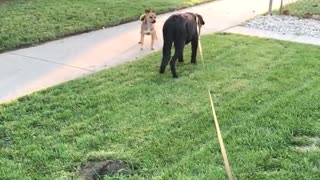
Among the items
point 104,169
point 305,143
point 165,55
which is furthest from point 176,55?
point 104,169

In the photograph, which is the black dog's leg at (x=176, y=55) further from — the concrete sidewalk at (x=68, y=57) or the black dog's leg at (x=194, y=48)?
the concrete sidewalk at (x=68, y=57)

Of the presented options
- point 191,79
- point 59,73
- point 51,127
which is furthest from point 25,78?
point 191,79

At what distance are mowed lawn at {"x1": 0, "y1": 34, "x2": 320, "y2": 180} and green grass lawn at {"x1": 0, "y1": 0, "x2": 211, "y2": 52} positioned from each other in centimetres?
216

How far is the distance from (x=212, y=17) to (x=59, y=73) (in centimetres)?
532

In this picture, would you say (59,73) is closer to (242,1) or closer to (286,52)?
(286,52)

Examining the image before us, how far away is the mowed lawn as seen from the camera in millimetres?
4465

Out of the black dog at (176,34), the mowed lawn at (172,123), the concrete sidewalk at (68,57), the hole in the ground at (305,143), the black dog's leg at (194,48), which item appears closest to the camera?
the mowed lawn at (172,123)

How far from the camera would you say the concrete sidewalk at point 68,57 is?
21.8 ft

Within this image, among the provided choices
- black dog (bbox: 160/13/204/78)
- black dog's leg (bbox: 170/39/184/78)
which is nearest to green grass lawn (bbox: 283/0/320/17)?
black dog (bbox: 160/13/204/78)

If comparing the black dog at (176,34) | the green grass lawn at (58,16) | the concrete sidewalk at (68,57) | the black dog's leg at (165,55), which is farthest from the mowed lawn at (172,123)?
the green grass lawn at (58,16)

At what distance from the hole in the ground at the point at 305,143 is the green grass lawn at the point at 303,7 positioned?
755cm

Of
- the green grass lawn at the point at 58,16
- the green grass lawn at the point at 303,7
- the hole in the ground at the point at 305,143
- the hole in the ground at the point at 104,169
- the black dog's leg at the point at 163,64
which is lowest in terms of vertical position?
the hole in the ground at the point at 305,143

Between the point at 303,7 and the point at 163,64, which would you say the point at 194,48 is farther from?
the point at 303,7

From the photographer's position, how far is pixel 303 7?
12898 mm
